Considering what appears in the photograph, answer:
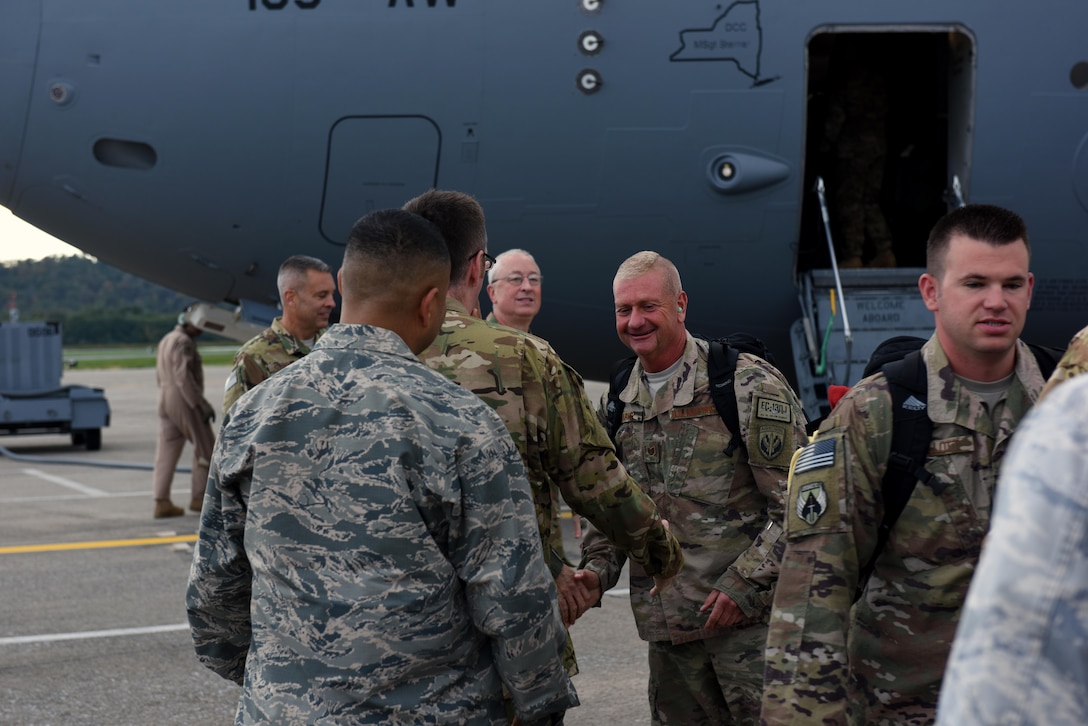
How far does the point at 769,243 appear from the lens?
7.39m

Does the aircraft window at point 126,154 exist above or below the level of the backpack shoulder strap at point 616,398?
above

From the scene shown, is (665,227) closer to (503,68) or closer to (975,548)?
(503,68)

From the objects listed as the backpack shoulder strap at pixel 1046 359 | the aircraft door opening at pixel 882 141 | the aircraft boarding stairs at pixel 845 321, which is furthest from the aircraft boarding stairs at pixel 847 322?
the backpack shoulder strap at pixel 1046 359

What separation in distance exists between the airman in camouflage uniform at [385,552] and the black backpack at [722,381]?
1.25m

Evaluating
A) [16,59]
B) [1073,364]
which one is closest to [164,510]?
[16,59]

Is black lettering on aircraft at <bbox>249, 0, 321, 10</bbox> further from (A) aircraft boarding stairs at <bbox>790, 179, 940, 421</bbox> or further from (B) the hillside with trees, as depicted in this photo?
(B) the hillside with trees

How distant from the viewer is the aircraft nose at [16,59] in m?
6.93

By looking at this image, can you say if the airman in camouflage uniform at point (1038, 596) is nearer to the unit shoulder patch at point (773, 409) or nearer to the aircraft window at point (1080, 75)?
the unit shoulder patch at point (773, 409)

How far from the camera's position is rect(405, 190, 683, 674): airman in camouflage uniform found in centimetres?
295

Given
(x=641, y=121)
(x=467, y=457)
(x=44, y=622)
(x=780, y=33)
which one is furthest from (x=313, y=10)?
(x=467, y=457)

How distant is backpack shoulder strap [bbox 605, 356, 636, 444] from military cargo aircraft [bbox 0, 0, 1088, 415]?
320 centimetres

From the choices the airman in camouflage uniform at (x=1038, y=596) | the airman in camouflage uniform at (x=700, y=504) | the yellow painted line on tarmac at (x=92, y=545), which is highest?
the airman in camouflage uniform at (x=1038, y=596)

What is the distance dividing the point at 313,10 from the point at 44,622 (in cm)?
378

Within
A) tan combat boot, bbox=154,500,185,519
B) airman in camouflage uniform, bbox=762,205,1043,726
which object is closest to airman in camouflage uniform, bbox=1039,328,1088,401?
airman in camouflage uniform, bbox=762,205,1043,726
